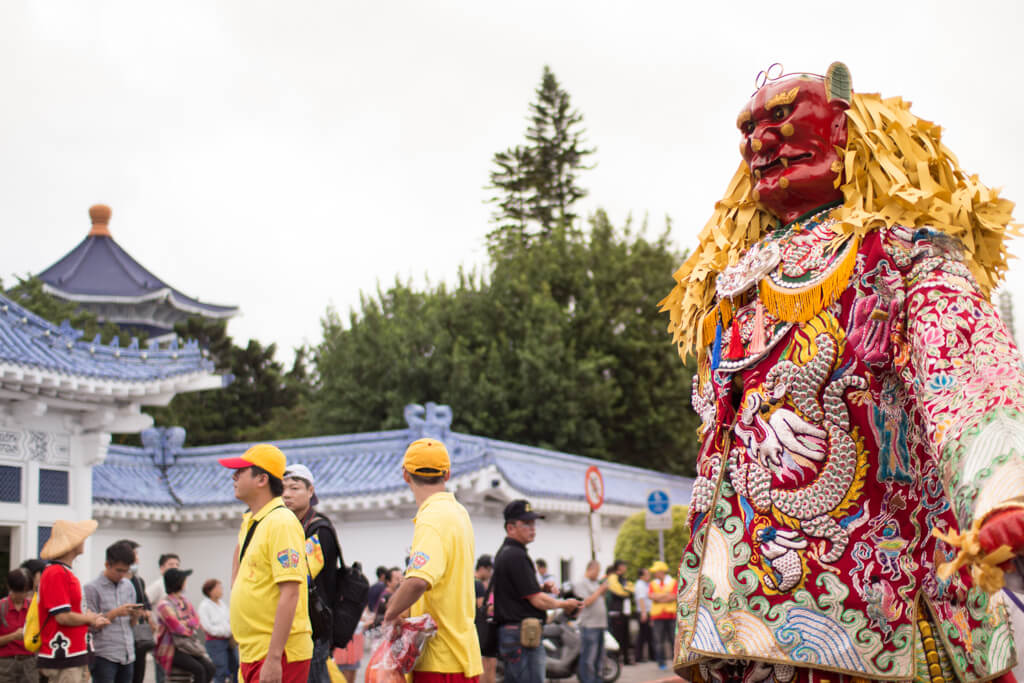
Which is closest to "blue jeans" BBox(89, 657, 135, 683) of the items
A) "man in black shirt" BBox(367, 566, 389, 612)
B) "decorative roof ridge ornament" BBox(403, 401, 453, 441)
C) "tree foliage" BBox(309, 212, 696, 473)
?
"man in black shirt" BBox(367, 566, 389, 612)

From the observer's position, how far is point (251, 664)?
4527 millimetres

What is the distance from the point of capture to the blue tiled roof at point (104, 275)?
38094mm

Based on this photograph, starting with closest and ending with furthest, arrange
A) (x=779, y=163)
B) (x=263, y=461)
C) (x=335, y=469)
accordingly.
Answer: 1. (x=779, y=163)
2. (x=263, y=461)
3. (x=335, y=469)

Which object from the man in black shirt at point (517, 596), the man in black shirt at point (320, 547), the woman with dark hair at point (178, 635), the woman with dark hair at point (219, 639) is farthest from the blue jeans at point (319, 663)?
the woman with dark hair at point (219, 639)

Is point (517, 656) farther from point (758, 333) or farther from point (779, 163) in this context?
point (779, 163)

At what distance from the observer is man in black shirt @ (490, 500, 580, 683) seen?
741cm

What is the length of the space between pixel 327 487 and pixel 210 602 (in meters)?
9.48

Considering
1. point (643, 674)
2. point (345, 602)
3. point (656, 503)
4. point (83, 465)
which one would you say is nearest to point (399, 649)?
point (345, 602)

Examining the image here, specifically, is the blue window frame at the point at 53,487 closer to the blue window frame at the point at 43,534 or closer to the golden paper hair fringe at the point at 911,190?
the blue window frame at the point at 43,534

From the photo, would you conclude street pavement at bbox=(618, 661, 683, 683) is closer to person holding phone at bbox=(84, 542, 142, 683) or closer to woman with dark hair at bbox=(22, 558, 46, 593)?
person holding phone at bbox=(84, 542, 142, 683)

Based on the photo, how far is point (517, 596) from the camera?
7.45m

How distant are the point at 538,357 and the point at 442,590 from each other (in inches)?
925

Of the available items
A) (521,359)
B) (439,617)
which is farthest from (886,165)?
(521,359)

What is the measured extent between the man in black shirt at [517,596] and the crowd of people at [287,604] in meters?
0.01
